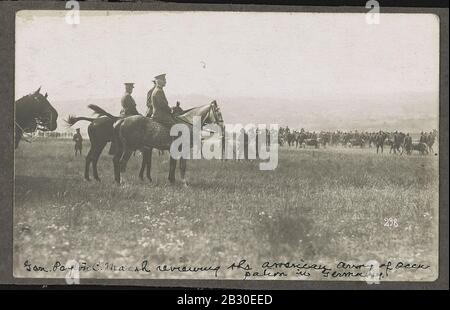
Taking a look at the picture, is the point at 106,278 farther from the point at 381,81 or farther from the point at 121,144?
the point at 381,81

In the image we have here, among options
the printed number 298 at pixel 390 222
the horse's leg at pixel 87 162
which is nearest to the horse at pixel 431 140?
the printed number 298 at pixel 390 222

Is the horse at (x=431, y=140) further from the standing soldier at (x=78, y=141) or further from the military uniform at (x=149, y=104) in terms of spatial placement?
the standing soldier at (x=78, y=141)

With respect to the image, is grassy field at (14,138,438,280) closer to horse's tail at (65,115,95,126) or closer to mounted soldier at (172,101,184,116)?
horse's tail at (65,115,95,126)

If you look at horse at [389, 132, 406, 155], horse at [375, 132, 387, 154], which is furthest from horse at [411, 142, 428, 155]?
horse at [375, 132, 387, 154]

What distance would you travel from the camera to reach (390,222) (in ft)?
18.2

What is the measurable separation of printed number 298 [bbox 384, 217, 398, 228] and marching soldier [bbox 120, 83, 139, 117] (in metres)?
3.25

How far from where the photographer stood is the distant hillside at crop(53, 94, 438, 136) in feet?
18.3

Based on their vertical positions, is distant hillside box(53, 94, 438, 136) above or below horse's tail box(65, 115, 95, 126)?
above

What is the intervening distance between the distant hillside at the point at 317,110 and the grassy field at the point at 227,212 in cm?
39

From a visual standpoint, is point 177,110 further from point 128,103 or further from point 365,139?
point 365,139

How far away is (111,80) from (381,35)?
3277mm

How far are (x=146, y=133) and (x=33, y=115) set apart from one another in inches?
53.5

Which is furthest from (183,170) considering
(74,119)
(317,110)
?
(317,110)

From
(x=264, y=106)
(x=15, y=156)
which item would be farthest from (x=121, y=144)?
(x=264, y=106)
